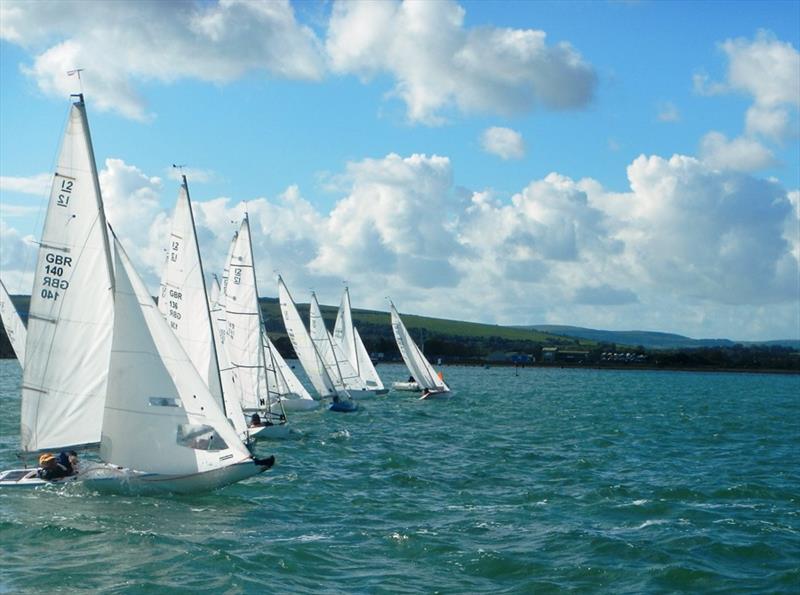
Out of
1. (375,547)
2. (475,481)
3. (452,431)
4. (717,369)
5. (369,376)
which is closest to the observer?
(375,547)

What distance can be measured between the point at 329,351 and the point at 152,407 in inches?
1613

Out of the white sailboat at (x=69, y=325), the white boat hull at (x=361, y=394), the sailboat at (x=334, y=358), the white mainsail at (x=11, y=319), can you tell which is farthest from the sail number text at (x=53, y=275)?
the white boat hull at (x=361, y=394)

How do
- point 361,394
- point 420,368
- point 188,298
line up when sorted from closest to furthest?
point 188,298
point 361,394
point 420,368

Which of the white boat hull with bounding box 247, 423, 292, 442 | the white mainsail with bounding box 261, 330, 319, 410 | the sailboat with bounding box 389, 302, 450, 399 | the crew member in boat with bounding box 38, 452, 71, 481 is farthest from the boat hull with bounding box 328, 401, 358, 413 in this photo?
the crew member in boat with bounding box 38, 452, 71, 481

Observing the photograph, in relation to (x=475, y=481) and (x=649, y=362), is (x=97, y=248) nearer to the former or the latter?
(x=475, y=481)

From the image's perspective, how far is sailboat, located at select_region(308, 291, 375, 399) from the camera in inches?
2411

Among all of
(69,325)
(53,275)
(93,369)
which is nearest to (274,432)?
(93,369)

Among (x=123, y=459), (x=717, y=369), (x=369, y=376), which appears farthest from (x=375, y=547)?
(x=717, y=369)

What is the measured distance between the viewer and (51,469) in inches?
853

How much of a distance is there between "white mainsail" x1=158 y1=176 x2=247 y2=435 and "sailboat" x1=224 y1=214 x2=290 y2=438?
10.6 m

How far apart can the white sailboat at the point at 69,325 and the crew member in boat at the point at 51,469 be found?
25 cm

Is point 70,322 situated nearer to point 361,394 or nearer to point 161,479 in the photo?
point 161,479

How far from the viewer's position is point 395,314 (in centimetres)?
7438

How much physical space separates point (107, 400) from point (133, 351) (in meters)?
1.29
